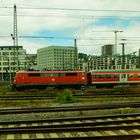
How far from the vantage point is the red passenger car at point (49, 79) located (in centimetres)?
4544

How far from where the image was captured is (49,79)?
46.1 meters

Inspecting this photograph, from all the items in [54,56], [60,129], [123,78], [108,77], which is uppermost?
[54,56]

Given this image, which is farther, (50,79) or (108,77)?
(108,77)

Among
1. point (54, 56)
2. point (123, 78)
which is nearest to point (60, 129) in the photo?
point (123, 78)

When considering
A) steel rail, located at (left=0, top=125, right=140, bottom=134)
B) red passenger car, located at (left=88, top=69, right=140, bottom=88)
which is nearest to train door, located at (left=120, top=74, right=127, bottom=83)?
red passenger car, located at (left=88, top=69, right=140, bottom=88)

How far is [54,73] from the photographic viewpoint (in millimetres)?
46312

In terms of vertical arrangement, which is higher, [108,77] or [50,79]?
[108,77]

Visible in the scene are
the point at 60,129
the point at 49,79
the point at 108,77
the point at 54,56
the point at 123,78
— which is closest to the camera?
the point at 60,129

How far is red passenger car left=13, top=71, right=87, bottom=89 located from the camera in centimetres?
4544

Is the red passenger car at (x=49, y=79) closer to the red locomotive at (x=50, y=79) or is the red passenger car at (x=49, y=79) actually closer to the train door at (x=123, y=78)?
the red locomotive at (x=50, y=79)

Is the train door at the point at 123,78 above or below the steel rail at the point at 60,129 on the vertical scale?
above

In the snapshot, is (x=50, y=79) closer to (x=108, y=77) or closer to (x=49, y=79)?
(x=49, y=79)

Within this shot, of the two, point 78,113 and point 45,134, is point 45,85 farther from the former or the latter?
point 45,134

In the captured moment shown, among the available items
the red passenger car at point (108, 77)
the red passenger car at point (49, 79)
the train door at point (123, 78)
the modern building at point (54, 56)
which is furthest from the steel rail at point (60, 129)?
the modern building at point (54, 56)
